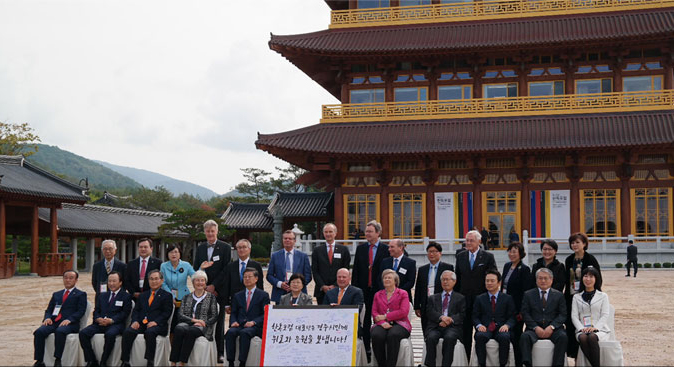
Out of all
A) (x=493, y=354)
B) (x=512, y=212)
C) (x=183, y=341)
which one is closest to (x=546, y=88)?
(x=512, y=212)

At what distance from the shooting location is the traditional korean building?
27.0 m

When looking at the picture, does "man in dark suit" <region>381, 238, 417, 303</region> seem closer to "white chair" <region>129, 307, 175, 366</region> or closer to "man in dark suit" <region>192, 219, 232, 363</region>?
"man in dark suit" <region>192, 219, 232, 363</region>

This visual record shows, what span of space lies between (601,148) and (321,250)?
18145 mm

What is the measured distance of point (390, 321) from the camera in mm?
9367

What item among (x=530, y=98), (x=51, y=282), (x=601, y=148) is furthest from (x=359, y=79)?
(x=51, y=282)

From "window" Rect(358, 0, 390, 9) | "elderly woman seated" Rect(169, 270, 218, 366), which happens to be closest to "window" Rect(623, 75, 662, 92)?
"window" Rect(358, 0, 390, 9)

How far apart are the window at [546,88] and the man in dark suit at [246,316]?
70.7 ft

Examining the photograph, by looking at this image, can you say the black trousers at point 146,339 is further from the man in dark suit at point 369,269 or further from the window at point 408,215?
the window at point 408,215

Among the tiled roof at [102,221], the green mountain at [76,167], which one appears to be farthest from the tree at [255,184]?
the green mountain at [76,167]

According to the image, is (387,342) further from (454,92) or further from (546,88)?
(546,88)

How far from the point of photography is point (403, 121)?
94.3 feet

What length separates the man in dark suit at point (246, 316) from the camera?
9422 millimetres

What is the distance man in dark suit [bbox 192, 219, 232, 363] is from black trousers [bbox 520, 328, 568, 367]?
4396mm

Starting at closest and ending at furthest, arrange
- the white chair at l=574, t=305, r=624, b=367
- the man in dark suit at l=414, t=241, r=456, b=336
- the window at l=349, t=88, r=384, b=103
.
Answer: the white chair at l=574, t=305, r=624, b=367 → the man in dark suit at l=414, t=241, r=456, b=336 → the window at l=349, t=88, r=384, b=103
